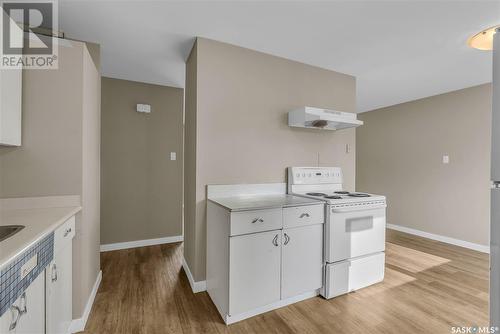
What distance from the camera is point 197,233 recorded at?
225 centimetres

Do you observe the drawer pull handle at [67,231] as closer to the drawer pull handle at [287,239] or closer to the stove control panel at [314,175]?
the drawer pull handle at [287,239]

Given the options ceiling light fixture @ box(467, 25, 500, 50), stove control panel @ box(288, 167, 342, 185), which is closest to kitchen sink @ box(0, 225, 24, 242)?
stove control panel @ box(288, 167, 342, 185)

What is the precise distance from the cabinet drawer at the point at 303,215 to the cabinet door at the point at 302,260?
45mm

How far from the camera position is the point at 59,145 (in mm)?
1654

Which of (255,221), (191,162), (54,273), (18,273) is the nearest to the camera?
(18,273)

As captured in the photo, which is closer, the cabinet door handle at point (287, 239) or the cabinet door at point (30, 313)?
the cabinet door at point (30, 313)

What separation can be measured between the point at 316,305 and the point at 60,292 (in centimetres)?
186

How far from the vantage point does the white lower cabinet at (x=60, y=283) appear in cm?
125

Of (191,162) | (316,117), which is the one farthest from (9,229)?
(316,117)

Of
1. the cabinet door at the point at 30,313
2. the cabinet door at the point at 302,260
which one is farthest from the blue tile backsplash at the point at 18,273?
the cabinet door at the point at 302,260

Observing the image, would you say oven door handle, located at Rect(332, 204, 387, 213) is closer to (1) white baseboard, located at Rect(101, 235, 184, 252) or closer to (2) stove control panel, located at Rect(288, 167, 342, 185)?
(2) stove control panel, located at Rect(288, 167, 342, 185)

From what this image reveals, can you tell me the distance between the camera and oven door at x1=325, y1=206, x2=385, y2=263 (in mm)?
2131

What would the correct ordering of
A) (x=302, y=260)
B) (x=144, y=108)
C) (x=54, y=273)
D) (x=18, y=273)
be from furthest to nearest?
(x=144, y=108) < (x=302, y=260) < (x=54, y=273) < (x=18, y=273)

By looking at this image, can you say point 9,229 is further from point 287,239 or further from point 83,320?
point 287,239
